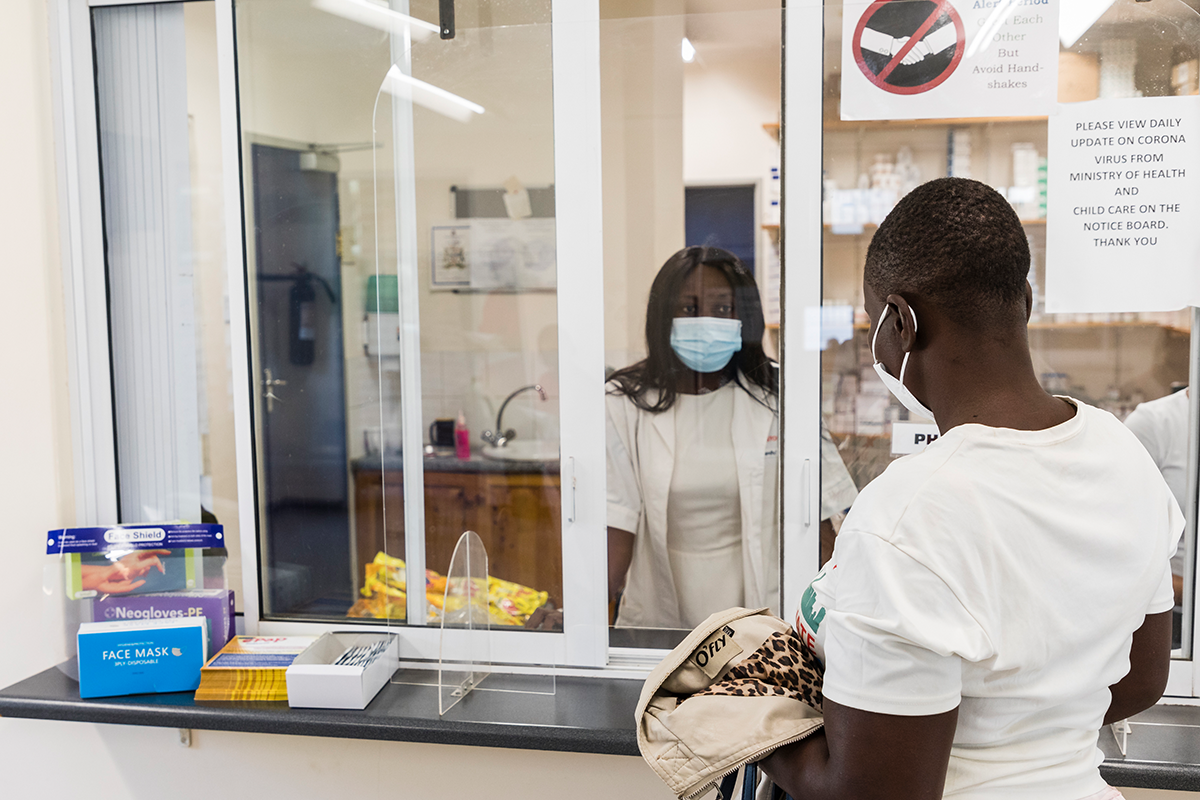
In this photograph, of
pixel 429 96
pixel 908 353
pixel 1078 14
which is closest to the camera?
pixel 908 353

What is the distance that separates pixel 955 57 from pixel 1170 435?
781 millimetres

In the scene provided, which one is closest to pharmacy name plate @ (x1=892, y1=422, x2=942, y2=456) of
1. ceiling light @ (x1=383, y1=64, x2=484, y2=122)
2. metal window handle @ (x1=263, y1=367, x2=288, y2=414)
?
ceiling light @ (x1=383, y1=64, x2=484, y2=122)

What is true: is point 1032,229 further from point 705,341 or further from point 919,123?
point 705,341

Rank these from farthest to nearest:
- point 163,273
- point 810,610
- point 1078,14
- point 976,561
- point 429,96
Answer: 1. point 163,273
2. point 429,96
3. point 1078,14
4. point 810,610
5. point 976,561

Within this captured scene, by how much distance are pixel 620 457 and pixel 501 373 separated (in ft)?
0.96

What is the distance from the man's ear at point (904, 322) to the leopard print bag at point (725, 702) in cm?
36

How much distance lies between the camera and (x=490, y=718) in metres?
1.58

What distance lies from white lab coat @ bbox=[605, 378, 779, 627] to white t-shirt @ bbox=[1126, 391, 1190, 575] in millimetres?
659

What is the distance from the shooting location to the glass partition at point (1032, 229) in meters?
1.45

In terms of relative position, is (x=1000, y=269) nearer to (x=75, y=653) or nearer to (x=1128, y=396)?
(x=1128, y=396)

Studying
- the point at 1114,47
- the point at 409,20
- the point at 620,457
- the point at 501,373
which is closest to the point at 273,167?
the point at 409,20

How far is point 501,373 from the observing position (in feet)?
5.62

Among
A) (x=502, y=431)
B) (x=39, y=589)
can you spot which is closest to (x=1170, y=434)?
(x=502, y=431)

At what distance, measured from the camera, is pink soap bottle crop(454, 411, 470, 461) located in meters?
1.74
